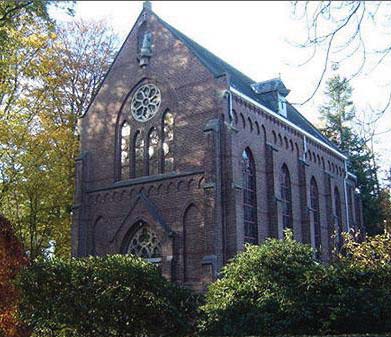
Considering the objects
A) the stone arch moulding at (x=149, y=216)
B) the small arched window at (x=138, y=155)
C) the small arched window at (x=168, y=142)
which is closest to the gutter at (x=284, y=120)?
the small arched window at (x=168, y=142)

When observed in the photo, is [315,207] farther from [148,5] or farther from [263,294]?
[263,294]

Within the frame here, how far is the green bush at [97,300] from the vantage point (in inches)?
581

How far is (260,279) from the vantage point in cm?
1456

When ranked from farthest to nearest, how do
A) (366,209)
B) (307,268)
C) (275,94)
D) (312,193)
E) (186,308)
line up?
(366,209) < (312,193) < (275,94) < (186,308) < (307,268)

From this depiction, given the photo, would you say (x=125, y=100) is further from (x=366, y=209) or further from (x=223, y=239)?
(x=366, y=209)

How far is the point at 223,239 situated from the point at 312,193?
471 inches

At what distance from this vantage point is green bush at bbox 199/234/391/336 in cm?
1277

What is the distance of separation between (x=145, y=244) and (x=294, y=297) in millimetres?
11471

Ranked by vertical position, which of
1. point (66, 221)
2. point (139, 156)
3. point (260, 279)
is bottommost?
point (260, 279)

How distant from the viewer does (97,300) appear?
14781 millimetres

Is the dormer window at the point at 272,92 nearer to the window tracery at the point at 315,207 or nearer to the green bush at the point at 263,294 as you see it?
the window tracery at the point at 315,207

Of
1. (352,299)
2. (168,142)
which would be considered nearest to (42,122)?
(168,142)

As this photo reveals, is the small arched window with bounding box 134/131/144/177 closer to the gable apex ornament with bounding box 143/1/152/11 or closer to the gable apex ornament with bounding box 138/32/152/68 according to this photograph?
the gable apex ornament with bounding box 138/32/152/68

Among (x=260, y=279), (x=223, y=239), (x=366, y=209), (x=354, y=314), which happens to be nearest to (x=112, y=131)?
(x=223, y=239)
